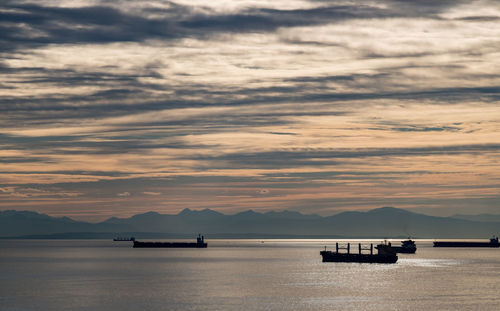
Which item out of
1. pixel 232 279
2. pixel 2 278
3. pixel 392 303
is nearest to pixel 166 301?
pixel 392 303

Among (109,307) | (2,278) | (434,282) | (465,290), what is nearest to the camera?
(109,307)

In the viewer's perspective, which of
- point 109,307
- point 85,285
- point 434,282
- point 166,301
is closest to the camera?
point 109,307

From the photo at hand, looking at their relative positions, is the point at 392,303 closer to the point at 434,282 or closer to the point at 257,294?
the point at 257,294

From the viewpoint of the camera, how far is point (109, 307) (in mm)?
90188

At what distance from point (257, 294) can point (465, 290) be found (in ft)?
116

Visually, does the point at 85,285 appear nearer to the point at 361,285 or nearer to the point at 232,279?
the point at 232,279

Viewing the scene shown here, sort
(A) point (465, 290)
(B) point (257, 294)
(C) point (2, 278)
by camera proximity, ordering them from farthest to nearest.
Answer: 1. (C) point (2, 278)
2. (A) point (465, 290)
3. (B) point (257, 294)

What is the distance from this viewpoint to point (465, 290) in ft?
377

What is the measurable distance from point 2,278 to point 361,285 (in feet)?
238

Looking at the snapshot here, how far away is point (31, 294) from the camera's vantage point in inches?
4208

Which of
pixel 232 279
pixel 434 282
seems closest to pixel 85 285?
pixel 232 279

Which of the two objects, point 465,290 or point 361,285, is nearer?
point 465,290

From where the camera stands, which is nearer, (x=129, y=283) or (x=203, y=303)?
(x=203, y=303)

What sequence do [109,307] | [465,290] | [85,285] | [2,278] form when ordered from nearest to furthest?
[109,307]
[465,290]
[85,285]
[2,278]
